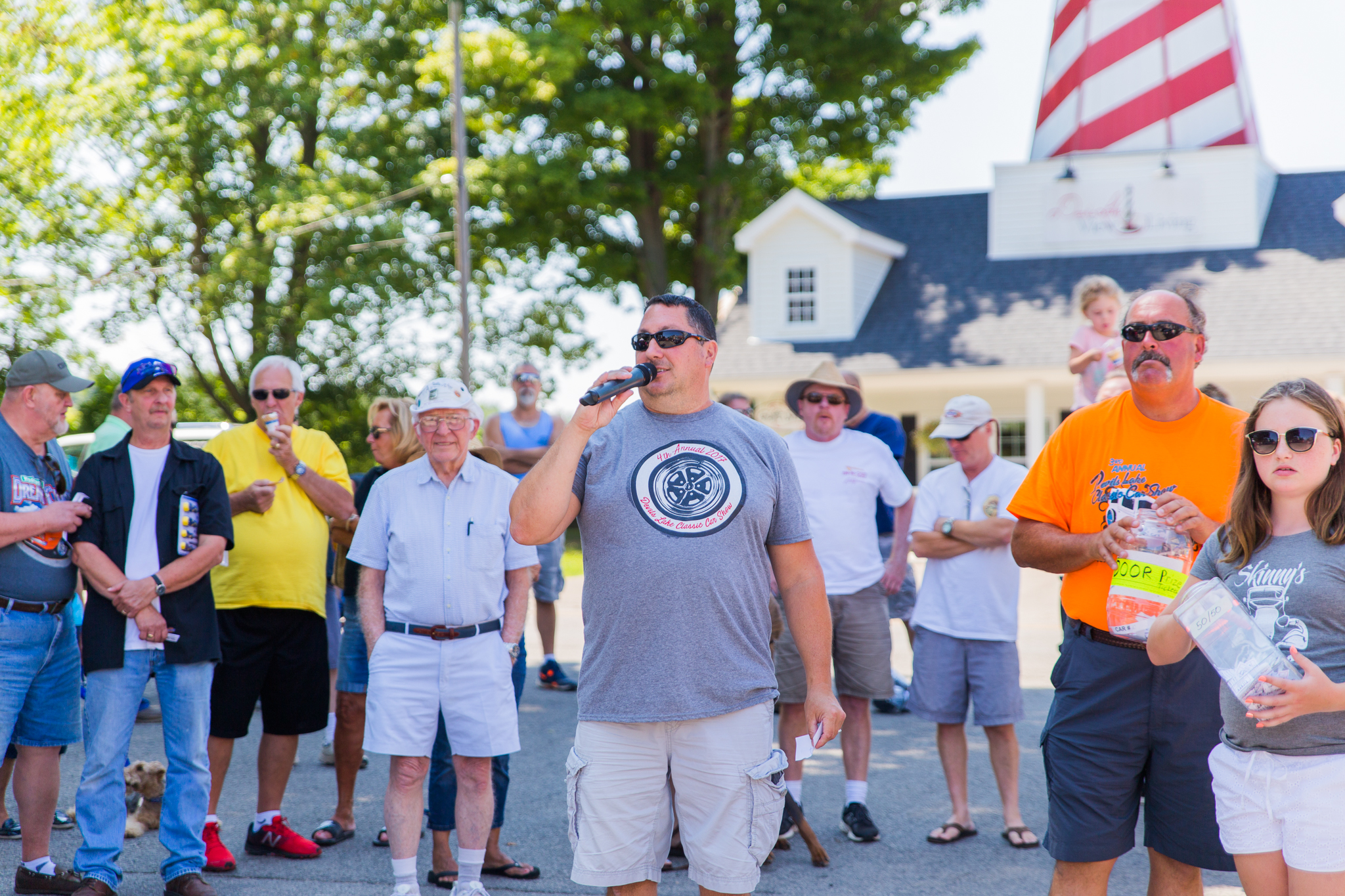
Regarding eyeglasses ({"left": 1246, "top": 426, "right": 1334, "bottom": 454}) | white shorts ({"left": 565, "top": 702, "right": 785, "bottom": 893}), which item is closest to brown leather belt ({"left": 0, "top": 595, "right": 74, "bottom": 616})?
white shorts ({"left": 565, "top": 702, "right": 785, "bottom": 893})

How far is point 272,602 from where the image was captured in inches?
212

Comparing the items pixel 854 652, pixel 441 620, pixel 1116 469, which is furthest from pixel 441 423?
pixel 1116 469

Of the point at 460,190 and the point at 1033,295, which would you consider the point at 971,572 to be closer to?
the point at 460,190

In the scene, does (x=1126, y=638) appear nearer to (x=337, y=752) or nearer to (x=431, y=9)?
(x=337, y=752)

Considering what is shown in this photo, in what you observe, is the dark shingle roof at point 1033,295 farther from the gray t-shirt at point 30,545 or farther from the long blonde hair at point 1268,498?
the long blonde hair at point 1268,498

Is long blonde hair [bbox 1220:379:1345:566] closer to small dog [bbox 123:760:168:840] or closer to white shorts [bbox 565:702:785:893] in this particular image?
white shorts [bbox 565:702:785:893]

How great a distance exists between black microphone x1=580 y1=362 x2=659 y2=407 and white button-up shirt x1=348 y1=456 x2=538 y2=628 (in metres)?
1.69

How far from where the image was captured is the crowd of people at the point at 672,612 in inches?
126

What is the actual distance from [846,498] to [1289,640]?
311 cm

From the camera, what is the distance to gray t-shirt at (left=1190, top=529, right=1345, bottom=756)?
9.52ft

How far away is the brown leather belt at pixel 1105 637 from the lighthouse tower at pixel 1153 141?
19.3 meters

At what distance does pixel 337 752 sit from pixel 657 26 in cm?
1892

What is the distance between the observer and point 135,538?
15.8ft

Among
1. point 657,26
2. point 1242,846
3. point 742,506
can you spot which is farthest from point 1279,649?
point 657,26
